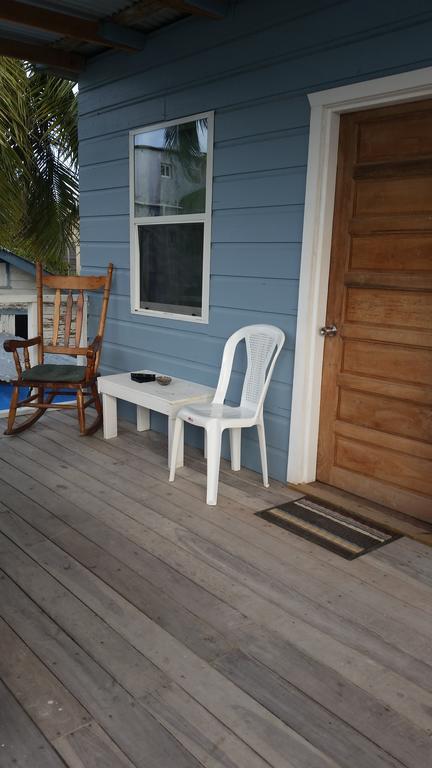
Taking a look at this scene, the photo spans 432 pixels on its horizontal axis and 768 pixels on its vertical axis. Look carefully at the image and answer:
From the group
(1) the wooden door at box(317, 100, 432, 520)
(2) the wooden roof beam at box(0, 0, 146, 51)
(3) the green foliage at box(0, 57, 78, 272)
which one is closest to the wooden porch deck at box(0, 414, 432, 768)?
(1) the wooden door at box(317, 100, 432, 520)

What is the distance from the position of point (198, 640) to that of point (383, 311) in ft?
5.53

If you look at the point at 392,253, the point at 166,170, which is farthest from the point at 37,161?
the point at 392,253

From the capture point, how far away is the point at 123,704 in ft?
5.33

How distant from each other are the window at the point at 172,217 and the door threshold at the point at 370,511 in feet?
4.01

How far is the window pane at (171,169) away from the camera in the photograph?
11.7ft

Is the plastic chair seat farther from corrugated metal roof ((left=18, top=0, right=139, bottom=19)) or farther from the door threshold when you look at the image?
corrugated metal roof ((left=18, top=0, right=139, bottom=19))

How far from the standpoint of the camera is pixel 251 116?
3164 mm

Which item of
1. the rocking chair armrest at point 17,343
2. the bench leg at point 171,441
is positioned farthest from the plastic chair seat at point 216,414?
the rocking chair armrest at point 17,343

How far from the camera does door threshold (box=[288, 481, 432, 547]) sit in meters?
2.67

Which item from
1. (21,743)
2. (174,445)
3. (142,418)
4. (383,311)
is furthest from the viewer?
(142,418)

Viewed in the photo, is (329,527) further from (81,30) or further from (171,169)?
(81,30)

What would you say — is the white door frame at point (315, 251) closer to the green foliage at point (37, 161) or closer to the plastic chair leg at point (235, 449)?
the plastic chair leg at point (235, 449)

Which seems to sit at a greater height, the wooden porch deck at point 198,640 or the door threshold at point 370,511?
the door threshold at point 370,511

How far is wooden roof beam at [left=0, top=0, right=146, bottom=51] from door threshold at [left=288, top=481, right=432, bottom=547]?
2.85m
